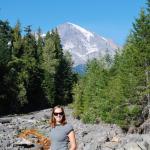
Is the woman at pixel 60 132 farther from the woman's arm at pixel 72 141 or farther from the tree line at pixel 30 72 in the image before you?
the tree line at pixel 30 72

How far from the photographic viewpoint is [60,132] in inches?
433

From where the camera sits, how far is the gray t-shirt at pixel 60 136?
11.0 metres

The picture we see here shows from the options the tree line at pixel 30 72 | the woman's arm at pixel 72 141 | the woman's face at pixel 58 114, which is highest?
the tree line at pixel 30 72

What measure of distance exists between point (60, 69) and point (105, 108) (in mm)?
67377

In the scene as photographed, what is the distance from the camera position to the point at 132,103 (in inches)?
2071

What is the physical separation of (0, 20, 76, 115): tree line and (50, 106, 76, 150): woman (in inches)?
3193

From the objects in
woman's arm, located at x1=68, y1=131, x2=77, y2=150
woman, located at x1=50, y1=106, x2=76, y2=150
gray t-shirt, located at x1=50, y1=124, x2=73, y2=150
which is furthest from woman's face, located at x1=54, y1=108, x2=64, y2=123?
woman's arm, located at x1=68, y1=131, x2=77, y2=150

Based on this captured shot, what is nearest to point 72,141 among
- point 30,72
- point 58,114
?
point 58,114

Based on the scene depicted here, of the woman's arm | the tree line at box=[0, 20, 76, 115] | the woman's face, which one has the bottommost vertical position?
the woman's arm

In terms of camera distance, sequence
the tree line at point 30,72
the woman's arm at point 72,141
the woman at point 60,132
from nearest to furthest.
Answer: the woman's arm at point 72,141, the woman at point 60,132, the tree line at point 30,72

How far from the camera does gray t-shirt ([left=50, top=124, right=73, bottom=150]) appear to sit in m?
11.0

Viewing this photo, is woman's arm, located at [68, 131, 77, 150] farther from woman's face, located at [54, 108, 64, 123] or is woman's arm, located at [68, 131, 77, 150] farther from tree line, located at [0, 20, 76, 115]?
tree line, located at [0, 20, 76, 115]

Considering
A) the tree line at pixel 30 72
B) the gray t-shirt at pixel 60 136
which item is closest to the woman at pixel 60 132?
the gray t-shirt at pixel 60 136

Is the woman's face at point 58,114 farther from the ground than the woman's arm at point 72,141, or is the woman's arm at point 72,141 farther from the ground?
the woman's face at point 58,114
